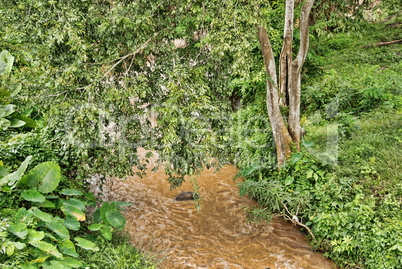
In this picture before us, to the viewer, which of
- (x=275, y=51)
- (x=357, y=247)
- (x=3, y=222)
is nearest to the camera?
(x=3, y=222)

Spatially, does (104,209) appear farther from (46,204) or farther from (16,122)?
(16,122)

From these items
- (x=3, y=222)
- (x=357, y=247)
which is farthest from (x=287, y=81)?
(x=3, y=222)

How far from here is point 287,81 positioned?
5973 mm

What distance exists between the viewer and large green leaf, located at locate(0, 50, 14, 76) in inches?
200

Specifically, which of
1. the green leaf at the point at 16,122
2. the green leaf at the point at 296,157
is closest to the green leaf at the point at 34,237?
the green leaf at the point at 16,122

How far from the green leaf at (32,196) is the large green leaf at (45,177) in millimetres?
161

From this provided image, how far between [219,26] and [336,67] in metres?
5.98

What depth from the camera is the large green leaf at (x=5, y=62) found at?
5.09m

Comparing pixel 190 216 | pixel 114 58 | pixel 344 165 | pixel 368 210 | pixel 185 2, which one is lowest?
pixel 190 216

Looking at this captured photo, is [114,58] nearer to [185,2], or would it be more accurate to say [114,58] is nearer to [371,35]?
[185,2]

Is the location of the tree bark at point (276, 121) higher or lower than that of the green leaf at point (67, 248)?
higher

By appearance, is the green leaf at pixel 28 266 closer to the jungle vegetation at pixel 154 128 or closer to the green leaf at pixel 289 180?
the jungle vegetation at pixel 154 128

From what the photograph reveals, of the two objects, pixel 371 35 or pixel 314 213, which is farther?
pixel 371 35

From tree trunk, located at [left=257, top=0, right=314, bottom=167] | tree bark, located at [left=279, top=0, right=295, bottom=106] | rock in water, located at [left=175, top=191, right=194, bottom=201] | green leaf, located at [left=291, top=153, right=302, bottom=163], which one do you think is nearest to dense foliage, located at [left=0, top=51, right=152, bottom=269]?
rock in water, located at [left=175, top=191, right=194, bottom=201]
